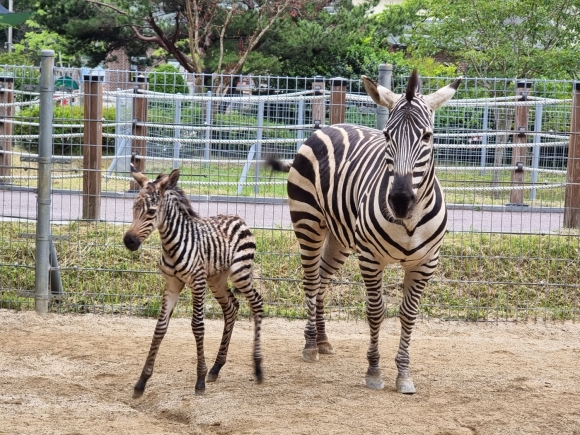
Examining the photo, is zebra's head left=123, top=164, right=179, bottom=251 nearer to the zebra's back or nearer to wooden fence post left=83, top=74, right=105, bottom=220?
the zebra's back

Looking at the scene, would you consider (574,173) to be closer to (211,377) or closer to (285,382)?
(285,382)

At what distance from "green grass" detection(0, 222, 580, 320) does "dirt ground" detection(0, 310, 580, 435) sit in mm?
278

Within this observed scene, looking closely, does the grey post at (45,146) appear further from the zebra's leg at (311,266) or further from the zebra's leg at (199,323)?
the zebra's leg at (199,323)

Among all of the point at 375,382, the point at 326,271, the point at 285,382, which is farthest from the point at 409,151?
the point at 326,271

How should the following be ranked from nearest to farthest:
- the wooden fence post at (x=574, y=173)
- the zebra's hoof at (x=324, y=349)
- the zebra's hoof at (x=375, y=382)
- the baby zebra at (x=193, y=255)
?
the baby zebra at (x=193, y=255) → the zebra's hoof at (x=375, y=382) → the zebra's hoof at (x=324, y=349) → the wooden fence post at (x=574, y=173)

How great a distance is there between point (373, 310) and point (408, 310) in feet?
0.83

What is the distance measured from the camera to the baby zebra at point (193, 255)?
590 cm

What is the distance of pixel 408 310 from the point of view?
6.33 meters

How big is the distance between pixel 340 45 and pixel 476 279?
41.7 feet

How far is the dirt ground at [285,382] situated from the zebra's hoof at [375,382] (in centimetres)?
6

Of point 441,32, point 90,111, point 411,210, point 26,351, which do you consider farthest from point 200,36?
point 411,210

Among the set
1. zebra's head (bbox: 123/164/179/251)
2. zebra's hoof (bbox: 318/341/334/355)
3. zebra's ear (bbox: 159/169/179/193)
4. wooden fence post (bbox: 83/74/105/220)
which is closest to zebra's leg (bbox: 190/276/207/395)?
zebra's head (bbox: 123/164/179/251)

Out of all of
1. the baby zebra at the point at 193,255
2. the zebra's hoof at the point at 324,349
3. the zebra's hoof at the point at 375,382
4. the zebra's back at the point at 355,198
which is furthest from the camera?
the zebra's hoof at the point at 324,349

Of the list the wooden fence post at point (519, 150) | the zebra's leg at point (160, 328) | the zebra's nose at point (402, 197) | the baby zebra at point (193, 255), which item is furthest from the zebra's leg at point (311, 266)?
the wooden fence post at point (519, 150)
